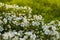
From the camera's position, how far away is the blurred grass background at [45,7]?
734 cm

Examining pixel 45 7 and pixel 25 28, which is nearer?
pixel 25 28

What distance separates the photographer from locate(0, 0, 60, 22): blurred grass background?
7340 mm

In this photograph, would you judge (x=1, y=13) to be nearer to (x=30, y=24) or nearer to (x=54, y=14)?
(x=30, y=24)

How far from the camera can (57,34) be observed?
509 cm

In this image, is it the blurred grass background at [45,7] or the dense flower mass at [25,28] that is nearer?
the dense flower mass at [25,28]

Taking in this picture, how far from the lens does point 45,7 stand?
7.74 metres

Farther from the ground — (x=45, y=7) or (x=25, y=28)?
(x=45, y=7)

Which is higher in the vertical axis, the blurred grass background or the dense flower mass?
the blurred grass background

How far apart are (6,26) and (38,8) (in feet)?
7.99

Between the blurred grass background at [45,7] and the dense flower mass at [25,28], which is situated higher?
the blurred grass background at [45,7]

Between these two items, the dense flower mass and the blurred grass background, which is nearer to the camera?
the dense flower mass

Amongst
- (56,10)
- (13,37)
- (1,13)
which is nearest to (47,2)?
(56,10)

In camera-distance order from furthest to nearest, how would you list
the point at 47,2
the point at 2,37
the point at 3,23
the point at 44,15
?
A: the point at 47,2 → the point at 44,15 → the point at 3,23 → the point at 2,37

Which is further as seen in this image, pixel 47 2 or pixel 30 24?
pixel 47 2
